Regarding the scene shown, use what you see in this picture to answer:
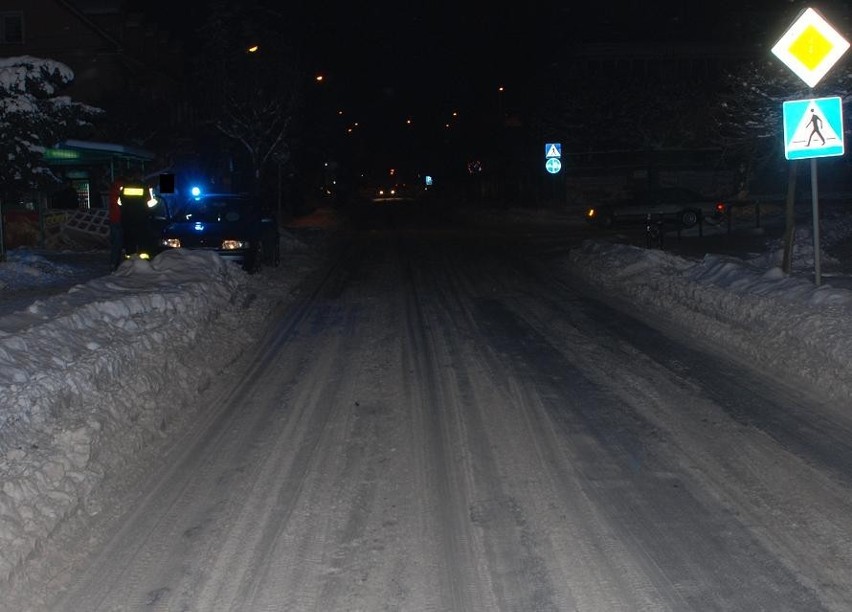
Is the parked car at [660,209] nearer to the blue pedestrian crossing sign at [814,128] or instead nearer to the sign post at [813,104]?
the sign post at [813,104]

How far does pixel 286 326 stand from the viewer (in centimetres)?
1513

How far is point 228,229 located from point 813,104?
1244 cm

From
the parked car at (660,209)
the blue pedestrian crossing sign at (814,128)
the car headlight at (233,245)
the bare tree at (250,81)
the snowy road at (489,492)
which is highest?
the bare tree at (250,81)

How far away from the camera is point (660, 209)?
37344 millimetres

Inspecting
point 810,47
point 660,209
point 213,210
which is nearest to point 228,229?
point 213,210

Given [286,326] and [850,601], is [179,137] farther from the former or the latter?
[850,601]

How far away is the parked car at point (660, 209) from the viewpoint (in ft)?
120

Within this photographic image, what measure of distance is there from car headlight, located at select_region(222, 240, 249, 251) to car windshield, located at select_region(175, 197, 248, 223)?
3.78 ft

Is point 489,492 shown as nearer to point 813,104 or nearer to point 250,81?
point 813,104

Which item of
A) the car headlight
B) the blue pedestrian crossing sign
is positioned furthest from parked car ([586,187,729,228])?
the blue pedestrian crossing sign

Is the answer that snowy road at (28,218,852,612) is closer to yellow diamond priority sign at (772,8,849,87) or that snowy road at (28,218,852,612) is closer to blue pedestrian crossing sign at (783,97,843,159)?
blue pedestrian crossing sign at (783,97,843,159)

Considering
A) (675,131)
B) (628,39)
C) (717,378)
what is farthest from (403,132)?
(717,378)

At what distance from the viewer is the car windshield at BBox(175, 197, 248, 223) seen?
2236 centimetres

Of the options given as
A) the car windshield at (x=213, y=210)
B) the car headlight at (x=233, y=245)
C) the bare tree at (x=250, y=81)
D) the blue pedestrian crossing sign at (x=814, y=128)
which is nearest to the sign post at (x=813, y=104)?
the blue pedestrian crossing sign at (x=814, y=128)
